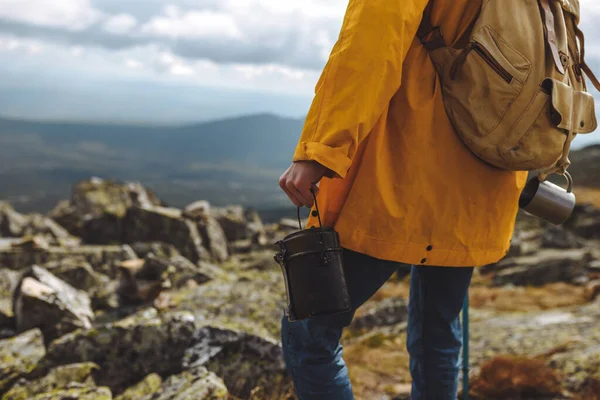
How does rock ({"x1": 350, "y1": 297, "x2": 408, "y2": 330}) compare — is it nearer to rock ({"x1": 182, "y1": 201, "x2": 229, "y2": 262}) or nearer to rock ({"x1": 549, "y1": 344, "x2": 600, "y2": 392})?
rock ({"x1": 549, "y1": 344, "x2": 600, "y2": 392})

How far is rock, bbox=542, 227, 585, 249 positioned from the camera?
30.7 metres

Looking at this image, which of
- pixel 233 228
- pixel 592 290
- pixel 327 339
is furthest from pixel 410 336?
pixel 233 228

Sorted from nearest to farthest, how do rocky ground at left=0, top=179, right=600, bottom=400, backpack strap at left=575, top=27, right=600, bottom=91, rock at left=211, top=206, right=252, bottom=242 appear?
1. backpack strap at left=575, top=27, right=600, bottom=91
2. rocky ground at left=0, top=179, right=600, bottom=400
3. rock at left=211, top=206, right=252, bottom=242

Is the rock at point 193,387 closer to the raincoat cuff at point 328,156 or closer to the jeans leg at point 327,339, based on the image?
the jeans leg at point 327,339

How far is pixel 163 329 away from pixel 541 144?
4.41 metres

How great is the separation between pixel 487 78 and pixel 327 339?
1734 mm

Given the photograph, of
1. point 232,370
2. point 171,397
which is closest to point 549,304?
point 232,370

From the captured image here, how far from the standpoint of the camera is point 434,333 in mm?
3623

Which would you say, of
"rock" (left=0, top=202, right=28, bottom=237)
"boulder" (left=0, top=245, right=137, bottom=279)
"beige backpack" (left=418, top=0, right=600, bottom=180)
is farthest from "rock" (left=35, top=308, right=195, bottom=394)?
"rock" (left=0, top=202, right=28, bottom=237)

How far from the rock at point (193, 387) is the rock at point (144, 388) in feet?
0.56

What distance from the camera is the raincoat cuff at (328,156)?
2.59 meters

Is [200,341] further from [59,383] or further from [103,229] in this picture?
[103,229]

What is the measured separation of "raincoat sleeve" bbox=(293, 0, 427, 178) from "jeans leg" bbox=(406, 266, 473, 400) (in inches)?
51.9

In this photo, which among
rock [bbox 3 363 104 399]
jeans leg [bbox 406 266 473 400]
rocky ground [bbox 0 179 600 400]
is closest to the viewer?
jeans leg [bbox 406 266 473 400]
